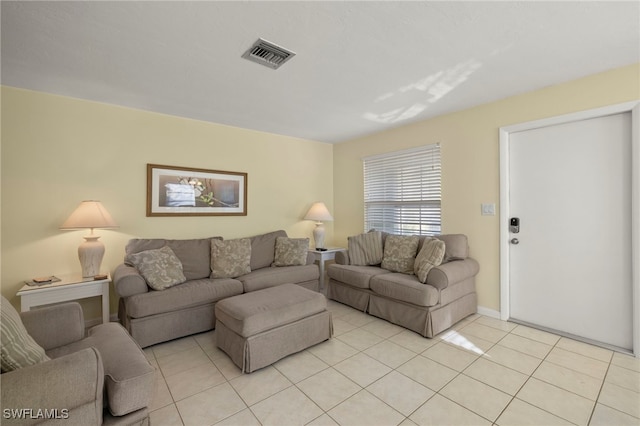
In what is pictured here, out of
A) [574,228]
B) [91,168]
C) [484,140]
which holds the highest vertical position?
[484,140]

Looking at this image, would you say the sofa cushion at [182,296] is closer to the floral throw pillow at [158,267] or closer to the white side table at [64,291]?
the floral throw pillow at [158,267]

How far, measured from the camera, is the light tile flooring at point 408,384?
1661mm

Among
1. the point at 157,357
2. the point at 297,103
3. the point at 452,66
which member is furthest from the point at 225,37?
the point at 157,357

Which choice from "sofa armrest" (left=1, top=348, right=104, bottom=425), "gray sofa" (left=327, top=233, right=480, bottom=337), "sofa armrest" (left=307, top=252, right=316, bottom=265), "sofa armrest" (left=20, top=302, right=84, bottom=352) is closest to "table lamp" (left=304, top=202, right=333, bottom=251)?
"sofa armrest" (left=307, top=252, right=316, bottom=265)

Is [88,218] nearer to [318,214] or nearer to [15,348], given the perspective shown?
[15,348]

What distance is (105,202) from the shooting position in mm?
3059

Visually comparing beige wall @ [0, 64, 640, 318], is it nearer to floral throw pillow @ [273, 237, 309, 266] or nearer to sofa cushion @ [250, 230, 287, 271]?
sofa cushion @ [250, 230, 287, 271]

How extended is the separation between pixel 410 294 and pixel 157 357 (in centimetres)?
239

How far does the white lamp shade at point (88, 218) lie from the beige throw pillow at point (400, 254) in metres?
3.07

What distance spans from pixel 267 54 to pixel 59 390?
2.26 meters

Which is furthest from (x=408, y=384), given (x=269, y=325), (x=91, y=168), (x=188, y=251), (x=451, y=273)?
(x=91, y=168)

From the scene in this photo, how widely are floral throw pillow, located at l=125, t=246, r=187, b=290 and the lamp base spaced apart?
0.25m

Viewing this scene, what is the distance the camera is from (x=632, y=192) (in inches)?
90.5

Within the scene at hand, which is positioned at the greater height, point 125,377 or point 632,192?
point 632,192
